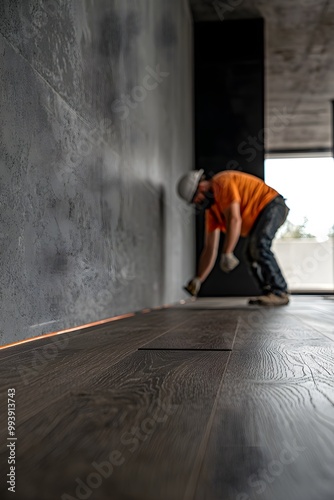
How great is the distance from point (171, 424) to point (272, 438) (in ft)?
0.44

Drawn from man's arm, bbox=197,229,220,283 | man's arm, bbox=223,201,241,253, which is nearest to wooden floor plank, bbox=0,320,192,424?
man's arm, bbox=223,201,241,253

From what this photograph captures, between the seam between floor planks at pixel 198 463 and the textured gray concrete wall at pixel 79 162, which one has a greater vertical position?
the textured gray concrete wall at pixel 79 162

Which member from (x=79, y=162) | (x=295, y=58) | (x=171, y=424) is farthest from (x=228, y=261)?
(x=295, y=58)

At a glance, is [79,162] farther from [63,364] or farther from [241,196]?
[241,196]

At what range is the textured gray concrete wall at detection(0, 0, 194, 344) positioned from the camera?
1.57 m

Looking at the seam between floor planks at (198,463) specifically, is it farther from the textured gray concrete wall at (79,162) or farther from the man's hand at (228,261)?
the man's hand at (228,261)

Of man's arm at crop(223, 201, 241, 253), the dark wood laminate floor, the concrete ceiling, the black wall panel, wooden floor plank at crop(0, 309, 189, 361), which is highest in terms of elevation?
the concrete ceiling

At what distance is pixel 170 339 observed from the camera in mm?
1800

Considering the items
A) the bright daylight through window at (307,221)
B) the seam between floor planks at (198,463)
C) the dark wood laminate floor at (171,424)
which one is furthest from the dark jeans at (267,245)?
the bright daylight through window at (307,221)

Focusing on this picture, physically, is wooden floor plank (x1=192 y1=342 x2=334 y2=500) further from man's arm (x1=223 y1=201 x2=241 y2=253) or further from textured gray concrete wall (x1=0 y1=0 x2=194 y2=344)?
man's arm (x1=223 y1=201 x2=241 y2=253)

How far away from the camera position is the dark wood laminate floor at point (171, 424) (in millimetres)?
555

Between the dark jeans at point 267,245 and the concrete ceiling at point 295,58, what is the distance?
10.5 feet

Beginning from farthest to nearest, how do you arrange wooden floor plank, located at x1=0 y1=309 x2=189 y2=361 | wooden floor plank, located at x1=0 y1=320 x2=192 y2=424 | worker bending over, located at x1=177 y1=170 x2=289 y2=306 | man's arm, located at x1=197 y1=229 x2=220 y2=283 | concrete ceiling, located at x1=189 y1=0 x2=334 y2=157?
concrete ceiling, located at x1=189 y1=0 x2=334 y2=157
man's arm, located at x1=197 y1=229 x2=220 y2=283
worker bending over, located at x1=177 y1=170 x2=289 y2=306
wooden floor plank, located at x1=0 y1=309 x2=189 y2=361
wooden floor plank, located at x1=0 y1=320 x2=192 y2=424

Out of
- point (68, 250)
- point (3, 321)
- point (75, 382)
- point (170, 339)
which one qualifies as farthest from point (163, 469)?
point (68, 250)
